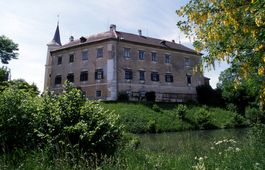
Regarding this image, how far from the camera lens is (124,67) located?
42.5 metres

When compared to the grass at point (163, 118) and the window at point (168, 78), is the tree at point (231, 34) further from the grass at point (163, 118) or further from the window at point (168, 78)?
the window at point (168, 78)

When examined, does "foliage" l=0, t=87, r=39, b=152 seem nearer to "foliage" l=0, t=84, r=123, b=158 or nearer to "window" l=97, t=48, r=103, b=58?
"foliage" l=0, t=84, r=123, b=158

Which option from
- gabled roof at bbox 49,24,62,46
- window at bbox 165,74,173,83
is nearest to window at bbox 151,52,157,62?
window at bbox 165,74,173,83

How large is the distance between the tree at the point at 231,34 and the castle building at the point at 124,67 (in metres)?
31.2

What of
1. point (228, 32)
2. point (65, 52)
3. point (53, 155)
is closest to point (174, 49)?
point (65, 52)

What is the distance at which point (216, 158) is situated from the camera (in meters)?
7.00

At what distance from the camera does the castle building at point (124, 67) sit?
4180 centimetres

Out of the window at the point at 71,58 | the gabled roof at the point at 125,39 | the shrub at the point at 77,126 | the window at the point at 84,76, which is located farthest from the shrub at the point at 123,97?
the shrub at the point at 77,126

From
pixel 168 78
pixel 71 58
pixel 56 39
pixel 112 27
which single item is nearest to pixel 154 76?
pixel 168 78

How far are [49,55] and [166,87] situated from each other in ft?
77.7

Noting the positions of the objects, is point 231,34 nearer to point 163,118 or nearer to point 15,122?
point 15,122

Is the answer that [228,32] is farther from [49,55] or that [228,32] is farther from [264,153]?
[49,55]

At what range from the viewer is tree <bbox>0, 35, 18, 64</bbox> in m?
51.9

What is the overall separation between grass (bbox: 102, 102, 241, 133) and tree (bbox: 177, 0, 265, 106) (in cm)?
1963
